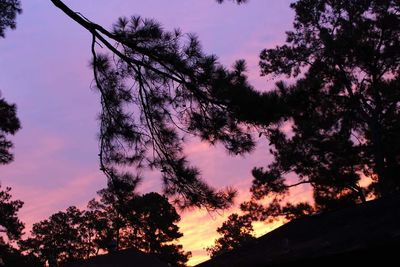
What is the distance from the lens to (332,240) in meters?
7.45

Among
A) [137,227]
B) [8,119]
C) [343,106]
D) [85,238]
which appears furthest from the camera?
[85,238]

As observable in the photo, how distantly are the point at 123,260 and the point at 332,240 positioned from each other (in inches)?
633

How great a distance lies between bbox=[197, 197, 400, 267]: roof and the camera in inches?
272

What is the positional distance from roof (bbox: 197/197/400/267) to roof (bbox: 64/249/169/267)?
13147mm

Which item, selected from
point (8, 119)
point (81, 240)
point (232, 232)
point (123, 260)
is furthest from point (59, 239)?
point (8, 119)

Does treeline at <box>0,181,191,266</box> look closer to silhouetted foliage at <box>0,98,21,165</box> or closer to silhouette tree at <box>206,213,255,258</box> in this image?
silhouette tree at <box>206,213,255,258</box>

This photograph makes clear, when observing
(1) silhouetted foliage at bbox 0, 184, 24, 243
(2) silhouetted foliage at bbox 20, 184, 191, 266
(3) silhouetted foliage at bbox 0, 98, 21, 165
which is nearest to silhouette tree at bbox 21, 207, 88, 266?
(2) silhouetted foliage at bbox 20, 184, 191, 266

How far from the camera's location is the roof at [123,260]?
827 inches

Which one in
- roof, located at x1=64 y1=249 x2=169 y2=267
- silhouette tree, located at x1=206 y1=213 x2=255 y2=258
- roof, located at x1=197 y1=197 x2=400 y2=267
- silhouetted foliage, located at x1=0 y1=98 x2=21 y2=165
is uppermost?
silhouette tree, located at x1=206 y1=213 x2=255 y2=258

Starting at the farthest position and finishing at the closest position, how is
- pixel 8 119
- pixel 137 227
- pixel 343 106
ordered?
pixel 343 106
pixel 8 119
pixel 137 227

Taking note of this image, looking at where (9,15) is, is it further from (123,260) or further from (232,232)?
(232,232)

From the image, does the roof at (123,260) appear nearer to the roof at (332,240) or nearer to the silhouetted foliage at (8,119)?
the silhouetted foliage at (8,119)

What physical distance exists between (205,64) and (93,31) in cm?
158

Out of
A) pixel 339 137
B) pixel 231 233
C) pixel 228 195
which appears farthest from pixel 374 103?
pixel 231 233
